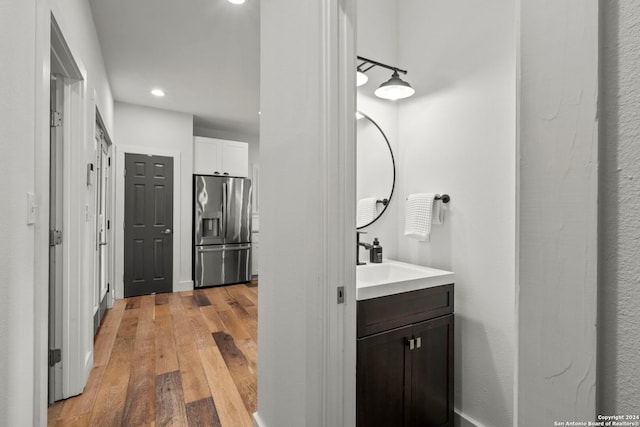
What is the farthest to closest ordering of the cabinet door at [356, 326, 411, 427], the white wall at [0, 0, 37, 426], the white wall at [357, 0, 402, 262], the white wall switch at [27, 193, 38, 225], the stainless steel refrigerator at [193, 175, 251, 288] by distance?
the stainless steel refrigerator at [193, 175, 251, 288], the white wall at [357, 0, 402, 262], the cabinet door at [356, 326, 411, 427], the white wall switch at [27, 193, 38, 225], the white wall at [0, 0, 37, 426]

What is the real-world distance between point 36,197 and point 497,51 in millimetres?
2092

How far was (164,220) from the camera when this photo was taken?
4.46 meters

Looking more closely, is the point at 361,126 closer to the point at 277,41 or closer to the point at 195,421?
the point at 277,41

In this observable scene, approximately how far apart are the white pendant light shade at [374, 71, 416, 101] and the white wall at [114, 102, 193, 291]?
355cm

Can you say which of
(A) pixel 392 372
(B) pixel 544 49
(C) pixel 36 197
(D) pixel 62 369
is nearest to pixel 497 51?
(B) pixel 544 49

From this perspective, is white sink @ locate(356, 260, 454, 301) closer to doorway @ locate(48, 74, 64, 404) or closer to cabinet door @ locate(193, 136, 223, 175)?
doorway @ locate(48, 74, 64, 404)

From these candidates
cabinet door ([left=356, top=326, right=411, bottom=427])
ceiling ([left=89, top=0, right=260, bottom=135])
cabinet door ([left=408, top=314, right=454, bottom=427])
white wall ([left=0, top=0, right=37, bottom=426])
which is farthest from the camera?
ceiling ([left=89, top=0, right=260, bottom=135])

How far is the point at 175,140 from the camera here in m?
4.54

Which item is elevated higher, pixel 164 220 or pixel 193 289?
pixel 164 220

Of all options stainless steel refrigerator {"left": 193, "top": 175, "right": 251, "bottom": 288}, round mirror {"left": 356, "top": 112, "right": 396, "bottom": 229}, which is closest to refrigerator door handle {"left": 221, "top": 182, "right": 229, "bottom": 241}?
stainless steel refrigerator {"left": 193, "top": 175, "right": 251, "bottom": 288}

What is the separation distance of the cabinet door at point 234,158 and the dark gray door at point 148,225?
82cm

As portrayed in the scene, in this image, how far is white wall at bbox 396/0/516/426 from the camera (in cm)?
152

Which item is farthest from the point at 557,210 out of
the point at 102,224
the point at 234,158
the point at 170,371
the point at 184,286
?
the point at 234,158

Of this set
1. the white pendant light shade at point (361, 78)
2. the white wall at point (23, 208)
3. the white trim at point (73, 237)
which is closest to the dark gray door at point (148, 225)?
the white trim at point (73, 237)
